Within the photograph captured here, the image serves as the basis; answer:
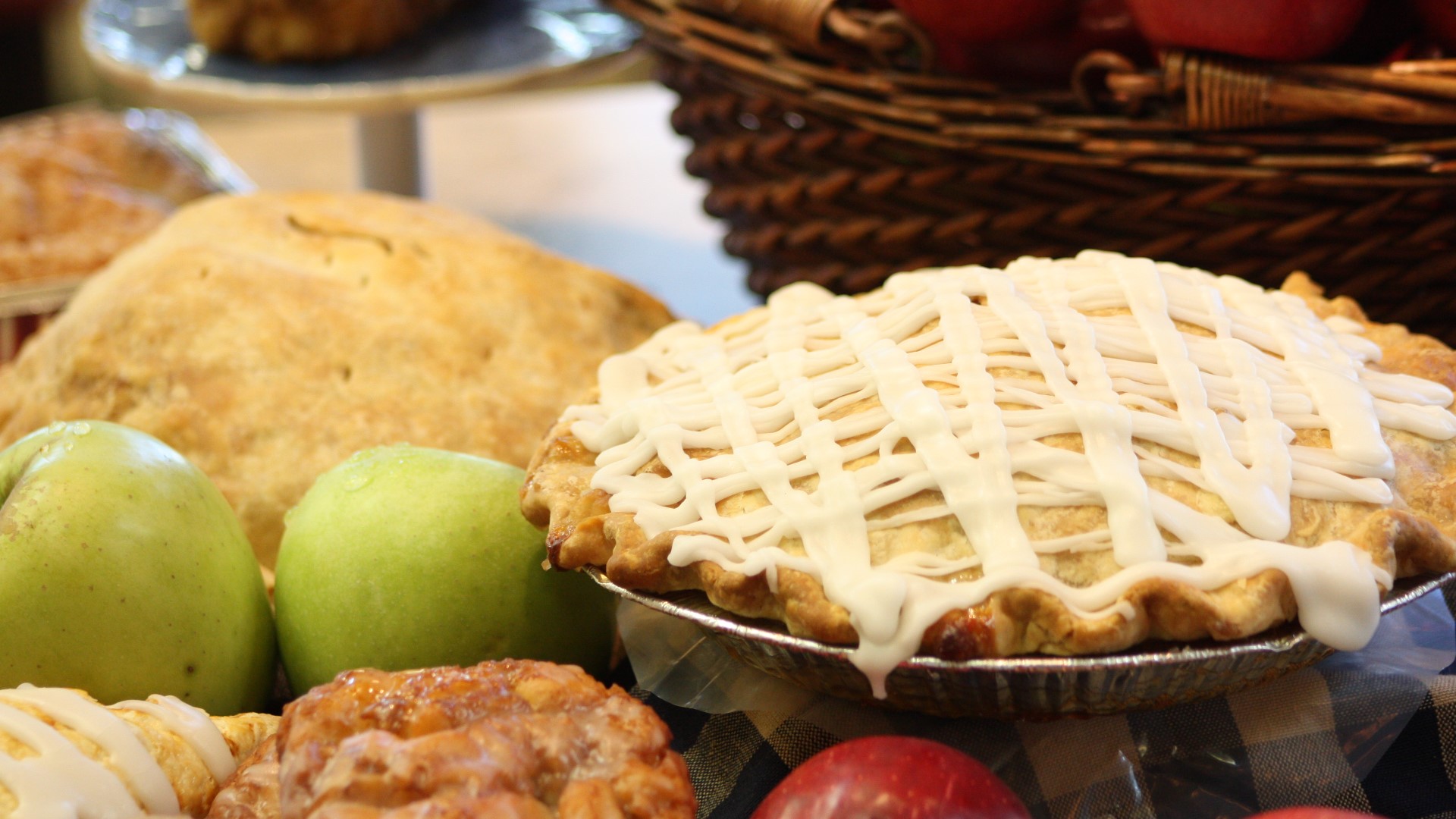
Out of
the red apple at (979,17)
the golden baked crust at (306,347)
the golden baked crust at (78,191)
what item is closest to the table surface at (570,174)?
the golden baked crust at (78,191)

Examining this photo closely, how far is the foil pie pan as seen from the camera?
19.7 inches

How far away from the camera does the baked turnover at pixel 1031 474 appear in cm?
50

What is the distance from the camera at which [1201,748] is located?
60 centimetres

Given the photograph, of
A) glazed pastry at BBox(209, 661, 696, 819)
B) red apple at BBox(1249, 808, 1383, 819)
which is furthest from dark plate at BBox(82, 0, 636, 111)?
red apple at BBox(1249, 808, 1383, 819)

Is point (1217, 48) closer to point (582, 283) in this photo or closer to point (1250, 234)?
point (1250, 234)

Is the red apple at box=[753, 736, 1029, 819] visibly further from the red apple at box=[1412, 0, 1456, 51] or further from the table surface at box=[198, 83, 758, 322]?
the table surface at box=[198, 83, 758, 322]

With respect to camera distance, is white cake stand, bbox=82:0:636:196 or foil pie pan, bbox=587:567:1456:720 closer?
foil pie pan, bbox=587:567:1456:720

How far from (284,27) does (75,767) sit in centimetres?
108

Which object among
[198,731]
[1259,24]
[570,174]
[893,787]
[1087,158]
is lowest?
[570,174]

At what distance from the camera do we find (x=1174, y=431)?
56cm

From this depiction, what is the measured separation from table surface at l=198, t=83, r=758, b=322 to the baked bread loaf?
15 centimetres

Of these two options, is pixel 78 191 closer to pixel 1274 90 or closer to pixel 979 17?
pixel 979 17

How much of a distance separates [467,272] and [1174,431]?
59cm

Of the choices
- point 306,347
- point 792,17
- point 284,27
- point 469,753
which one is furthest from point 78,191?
point 469,753
